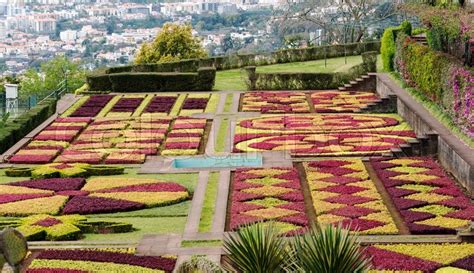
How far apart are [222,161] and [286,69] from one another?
25451 mm

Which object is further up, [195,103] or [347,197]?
[195,103]

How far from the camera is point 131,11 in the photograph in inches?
7712

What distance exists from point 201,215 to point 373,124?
1545 centimetres

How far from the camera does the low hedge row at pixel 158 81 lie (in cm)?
5006

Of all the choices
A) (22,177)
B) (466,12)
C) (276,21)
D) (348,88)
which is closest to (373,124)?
(466,12)

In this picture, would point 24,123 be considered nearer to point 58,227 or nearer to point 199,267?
point 58,227

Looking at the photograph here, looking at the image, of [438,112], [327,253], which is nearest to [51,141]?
[438,112]

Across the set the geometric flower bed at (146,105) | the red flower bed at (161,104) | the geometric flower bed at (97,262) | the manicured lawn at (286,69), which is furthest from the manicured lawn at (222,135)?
the geometric flower bed at (97,262)

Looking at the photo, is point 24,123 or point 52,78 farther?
point 52,78

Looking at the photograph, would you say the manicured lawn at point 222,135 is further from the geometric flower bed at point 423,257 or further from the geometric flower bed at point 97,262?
the geometric flower bed at point 423,257

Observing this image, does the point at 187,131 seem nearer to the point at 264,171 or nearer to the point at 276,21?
the point at 264,171

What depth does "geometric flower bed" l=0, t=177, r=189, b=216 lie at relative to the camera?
25.9 meters

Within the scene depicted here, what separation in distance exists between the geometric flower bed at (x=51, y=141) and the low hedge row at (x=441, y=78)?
13560mm

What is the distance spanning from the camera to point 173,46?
60.8 m
